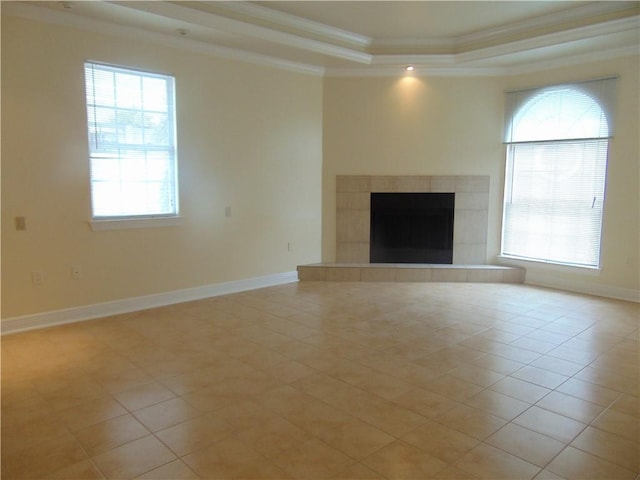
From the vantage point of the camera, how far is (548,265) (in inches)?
229

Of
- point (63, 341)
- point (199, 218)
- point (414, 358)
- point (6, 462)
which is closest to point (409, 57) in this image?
point (199, 218)

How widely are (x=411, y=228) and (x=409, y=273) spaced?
633 mm

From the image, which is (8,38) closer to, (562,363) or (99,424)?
(99,424)

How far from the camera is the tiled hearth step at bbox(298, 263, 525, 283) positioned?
608 cm

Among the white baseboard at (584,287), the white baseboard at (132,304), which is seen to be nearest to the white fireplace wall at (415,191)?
the white baseboard at (584,287)

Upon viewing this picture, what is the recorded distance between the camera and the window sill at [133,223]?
436 cm

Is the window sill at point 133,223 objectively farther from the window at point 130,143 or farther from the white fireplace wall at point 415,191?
the white fireplace wall at point 415,191

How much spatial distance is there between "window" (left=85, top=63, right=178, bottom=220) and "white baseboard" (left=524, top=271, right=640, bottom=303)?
4.50 metres

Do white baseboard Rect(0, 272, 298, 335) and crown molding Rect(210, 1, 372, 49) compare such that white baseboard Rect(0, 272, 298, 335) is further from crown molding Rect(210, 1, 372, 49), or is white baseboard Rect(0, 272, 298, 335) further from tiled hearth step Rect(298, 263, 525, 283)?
crown molding Rect(210, 1, 372, 49)

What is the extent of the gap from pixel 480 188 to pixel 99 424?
209 inches

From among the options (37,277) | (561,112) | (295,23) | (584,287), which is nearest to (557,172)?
(561,112)

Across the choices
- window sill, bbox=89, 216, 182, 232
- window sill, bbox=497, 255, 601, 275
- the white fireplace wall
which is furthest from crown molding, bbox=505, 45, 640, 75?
window sill, bbox=89, 216, 182, 232

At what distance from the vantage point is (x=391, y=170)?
628 centimetres

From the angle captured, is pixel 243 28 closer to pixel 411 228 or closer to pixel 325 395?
pixel 411 228
